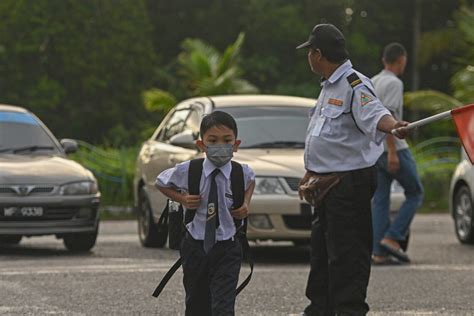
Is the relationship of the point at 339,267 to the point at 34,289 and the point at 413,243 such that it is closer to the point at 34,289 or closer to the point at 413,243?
the point at 34,289

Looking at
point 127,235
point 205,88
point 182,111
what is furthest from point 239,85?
A: point 182,111

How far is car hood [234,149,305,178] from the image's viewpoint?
1243cm

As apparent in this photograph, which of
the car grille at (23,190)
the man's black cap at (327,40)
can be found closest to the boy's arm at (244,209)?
the man's black cap at (327,40)

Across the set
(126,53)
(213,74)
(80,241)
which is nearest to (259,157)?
(80,241)

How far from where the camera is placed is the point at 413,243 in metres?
15.6

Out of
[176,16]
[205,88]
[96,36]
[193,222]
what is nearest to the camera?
[193,222]

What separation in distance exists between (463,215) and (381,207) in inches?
113

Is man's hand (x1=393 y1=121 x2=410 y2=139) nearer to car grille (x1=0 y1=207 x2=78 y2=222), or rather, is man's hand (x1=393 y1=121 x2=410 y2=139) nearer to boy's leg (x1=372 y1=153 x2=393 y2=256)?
boy's leg (x1=372 y1=153 x2=393 y2=256)

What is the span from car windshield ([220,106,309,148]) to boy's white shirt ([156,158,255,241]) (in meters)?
6.37

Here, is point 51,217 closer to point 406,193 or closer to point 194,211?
point 406,193

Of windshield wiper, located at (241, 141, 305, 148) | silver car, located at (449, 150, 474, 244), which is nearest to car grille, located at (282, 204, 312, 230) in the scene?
windshield wiper, located at (241, 141, 305, 148)

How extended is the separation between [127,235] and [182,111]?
306cm

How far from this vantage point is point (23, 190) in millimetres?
13172

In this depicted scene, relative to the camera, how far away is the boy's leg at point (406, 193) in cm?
1234
